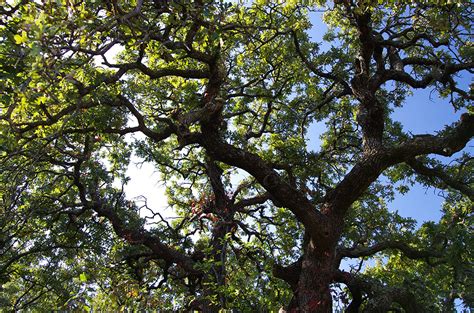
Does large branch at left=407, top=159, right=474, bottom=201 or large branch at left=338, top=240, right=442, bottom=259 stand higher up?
large branch at left=407, top=159, right=474, bottom=201

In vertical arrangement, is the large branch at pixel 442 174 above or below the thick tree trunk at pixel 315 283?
above

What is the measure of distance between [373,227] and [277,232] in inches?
113

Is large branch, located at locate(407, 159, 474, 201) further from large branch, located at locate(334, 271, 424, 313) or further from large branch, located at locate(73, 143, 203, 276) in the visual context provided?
large branch, located at locate(73, 143, 203, 276)

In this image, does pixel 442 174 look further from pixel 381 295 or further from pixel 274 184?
pixel 274 184

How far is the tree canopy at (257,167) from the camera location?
7590mm

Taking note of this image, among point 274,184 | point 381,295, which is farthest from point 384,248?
point 274,184

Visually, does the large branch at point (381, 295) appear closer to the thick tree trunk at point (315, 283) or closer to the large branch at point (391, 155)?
the thick tree trunk at point (315, 283)

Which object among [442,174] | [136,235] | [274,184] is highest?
[442,174]

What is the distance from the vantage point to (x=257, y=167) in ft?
26.2

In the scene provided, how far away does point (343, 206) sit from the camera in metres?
7.91

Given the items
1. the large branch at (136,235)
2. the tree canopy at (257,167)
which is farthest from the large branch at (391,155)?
the large branch at (136,235)

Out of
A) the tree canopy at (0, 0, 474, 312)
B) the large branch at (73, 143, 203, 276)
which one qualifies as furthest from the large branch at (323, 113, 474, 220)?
the large branch at (73, 143, 203, 276)

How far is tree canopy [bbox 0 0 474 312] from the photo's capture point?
24.9 feet

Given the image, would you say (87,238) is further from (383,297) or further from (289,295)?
(383,297)
